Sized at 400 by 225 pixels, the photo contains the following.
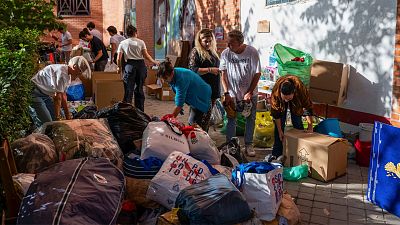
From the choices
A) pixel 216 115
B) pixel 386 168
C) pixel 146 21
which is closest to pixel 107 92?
pixel 216 115

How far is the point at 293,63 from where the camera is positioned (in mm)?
6566

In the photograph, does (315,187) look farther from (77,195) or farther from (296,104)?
(77,195)

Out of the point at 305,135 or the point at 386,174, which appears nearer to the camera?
the point at 386,174

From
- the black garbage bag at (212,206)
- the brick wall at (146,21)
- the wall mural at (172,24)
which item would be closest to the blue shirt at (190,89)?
the black garbage bag at (212,206)

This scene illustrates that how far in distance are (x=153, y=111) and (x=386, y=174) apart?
19.0ft

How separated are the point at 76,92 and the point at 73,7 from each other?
1275 centimetres

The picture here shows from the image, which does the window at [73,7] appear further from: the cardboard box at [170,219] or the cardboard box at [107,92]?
the cardboard box at [170,219]

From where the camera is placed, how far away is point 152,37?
50.0 feet

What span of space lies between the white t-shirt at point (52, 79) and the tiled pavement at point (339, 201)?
9.20ft

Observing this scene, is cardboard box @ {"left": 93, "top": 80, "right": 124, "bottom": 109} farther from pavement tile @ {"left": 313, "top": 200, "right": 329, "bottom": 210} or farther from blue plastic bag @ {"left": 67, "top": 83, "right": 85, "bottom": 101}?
pavement tile @ {"left": 313, "top": 200, "right": 329, "bottom": 210}

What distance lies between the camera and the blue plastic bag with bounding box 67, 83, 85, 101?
8422mm

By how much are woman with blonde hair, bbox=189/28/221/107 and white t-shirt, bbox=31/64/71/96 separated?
1.82 meters

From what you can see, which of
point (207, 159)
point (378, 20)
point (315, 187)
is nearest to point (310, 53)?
point (378, 20)

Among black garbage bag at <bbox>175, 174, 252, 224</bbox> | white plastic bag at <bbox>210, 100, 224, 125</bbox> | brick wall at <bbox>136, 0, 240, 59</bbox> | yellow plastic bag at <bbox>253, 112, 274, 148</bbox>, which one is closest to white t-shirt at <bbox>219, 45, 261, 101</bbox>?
yellow plastic bag at <bbox>253, 112, 274, 148</bbox>
